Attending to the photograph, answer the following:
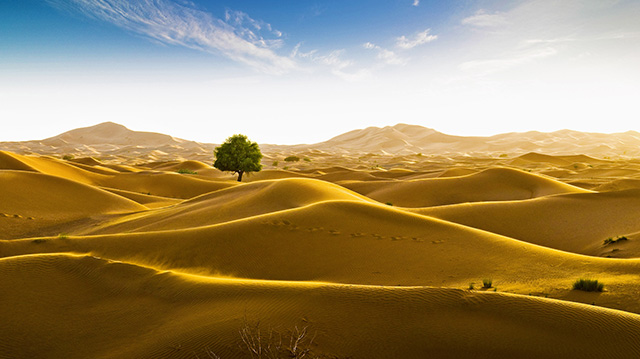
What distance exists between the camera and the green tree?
4016cm

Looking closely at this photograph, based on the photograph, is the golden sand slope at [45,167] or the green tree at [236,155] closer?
the golden sand slope at [45,167]

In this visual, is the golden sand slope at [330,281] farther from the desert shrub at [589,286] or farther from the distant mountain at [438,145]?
the distant mountain at [438,145]

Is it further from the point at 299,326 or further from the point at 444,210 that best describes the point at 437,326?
the point at 444,210

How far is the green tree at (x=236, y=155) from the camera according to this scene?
132 ft

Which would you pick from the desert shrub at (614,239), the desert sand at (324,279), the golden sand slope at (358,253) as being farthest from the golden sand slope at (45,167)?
the desert shrub at (614,239)

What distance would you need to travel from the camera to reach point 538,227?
18.1 metres

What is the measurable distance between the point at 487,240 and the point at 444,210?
26.4 ft

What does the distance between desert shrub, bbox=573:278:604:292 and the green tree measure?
35.8m

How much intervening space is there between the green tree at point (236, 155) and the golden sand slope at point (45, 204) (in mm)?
13801

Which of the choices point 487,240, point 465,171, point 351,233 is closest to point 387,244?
point 351,233

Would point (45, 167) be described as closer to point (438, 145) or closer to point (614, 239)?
point (614, 239)

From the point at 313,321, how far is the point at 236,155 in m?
35.8

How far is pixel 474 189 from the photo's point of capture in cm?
3066

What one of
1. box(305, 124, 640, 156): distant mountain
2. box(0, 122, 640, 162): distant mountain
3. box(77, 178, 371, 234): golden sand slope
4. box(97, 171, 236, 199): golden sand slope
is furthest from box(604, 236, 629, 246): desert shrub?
box(0, 122, 640, 162): distant mountain
